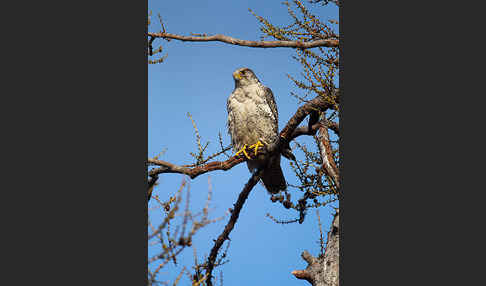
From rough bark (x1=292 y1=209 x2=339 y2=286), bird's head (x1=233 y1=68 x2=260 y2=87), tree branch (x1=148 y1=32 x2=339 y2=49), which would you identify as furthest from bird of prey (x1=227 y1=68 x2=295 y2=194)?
tree branch (x1=148 y1=32 x2=339 y2=49)

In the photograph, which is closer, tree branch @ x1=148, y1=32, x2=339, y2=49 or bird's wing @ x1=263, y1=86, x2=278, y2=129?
tree branch @ x1=148, y1=32, x2=339, y2=49

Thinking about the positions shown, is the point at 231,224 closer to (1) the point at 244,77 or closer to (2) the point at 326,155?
(2) the point at 326,155

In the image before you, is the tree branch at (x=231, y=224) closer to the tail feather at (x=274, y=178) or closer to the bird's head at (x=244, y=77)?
the tail feather at (x=274, y=178)

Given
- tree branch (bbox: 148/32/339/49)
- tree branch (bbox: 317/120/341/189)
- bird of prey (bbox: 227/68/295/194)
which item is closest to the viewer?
tree branch (bbox: 148/32/339/49)

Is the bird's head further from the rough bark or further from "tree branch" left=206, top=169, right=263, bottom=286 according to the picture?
the rough bark

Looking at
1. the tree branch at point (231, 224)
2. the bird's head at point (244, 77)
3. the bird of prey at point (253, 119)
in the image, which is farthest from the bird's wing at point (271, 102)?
the tree branch at point (231, 224)

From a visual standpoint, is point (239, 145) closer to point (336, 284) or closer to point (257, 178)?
point (257, 178)

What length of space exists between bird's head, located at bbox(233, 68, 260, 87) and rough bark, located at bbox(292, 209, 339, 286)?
5.28 feet

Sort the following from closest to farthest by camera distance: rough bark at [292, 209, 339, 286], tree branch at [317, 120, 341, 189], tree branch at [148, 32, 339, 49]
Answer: tree branch at [148, 32, 339, 49]
rough bark at [292, 209, 339, 286]
tree branch at [317, 120, 341, 189]

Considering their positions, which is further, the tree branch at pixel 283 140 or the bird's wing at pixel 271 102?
the bird's wing at pixel 271 102

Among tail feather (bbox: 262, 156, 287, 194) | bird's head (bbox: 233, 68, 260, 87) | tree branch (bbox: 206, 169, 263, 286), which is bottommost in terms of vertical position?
tree branch (bbox: 206, 169, 263, 286)

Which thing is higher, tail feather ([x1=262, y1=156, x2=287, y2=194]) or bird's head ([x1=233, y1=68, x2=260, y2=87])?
bird's head ([x1=233, y1=68, x2=260, y2=87])

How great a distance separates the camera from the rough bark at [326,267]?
241 centimetres

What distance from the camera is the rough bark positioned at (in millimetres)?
2413
